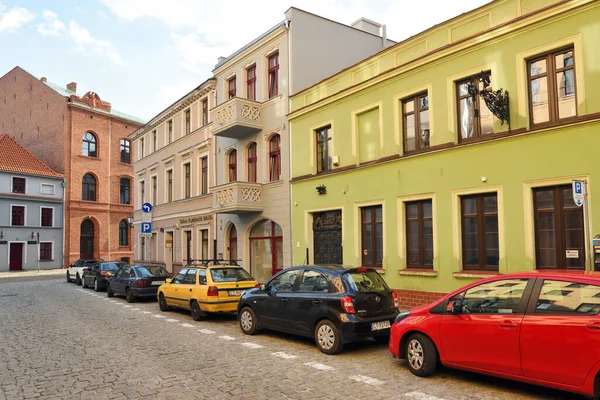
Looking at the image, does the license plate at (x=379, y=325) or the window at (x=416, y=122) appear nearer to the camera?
the license plate at (x=379, y=325)

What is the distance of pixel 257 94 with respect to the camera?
21.5 metres

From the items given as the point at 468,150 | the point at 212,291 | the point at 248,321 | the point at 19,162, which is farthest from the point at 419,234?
the point at 19,162

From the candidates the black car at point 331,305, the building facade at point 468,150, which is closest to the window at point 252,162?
the building facade at point 468,150

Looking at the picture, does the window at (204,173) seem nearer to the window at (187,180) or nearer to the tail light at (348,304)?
the window at (187,180)

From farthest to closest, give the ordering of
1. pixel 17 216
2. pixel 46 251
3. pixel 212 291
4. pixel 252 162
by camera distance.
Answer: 1. pixel 46 251
2. pixel 17 216
3. pixel 252 162
4. pixel 212 291

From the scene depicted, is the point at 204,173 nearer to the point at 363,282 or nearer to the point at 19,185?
the point at 363,282

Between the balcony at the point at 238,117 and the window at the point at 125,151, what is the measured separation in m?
34.9

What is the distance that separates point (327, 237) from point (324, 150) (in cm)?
320

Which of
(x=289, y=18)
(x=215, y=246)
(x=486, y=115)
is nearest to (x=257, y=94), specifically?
(x=289, y=18)

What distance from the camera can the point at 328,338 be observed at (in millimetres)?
8664

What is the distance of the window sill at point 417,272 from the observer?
511 inches

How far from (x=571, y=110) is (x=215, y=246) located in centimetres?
1621

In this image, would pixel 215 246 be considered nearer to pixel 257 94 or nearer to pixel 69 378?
pixel 257 94

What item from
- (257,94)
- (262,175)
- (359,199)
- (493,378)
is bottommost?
(493,378)
